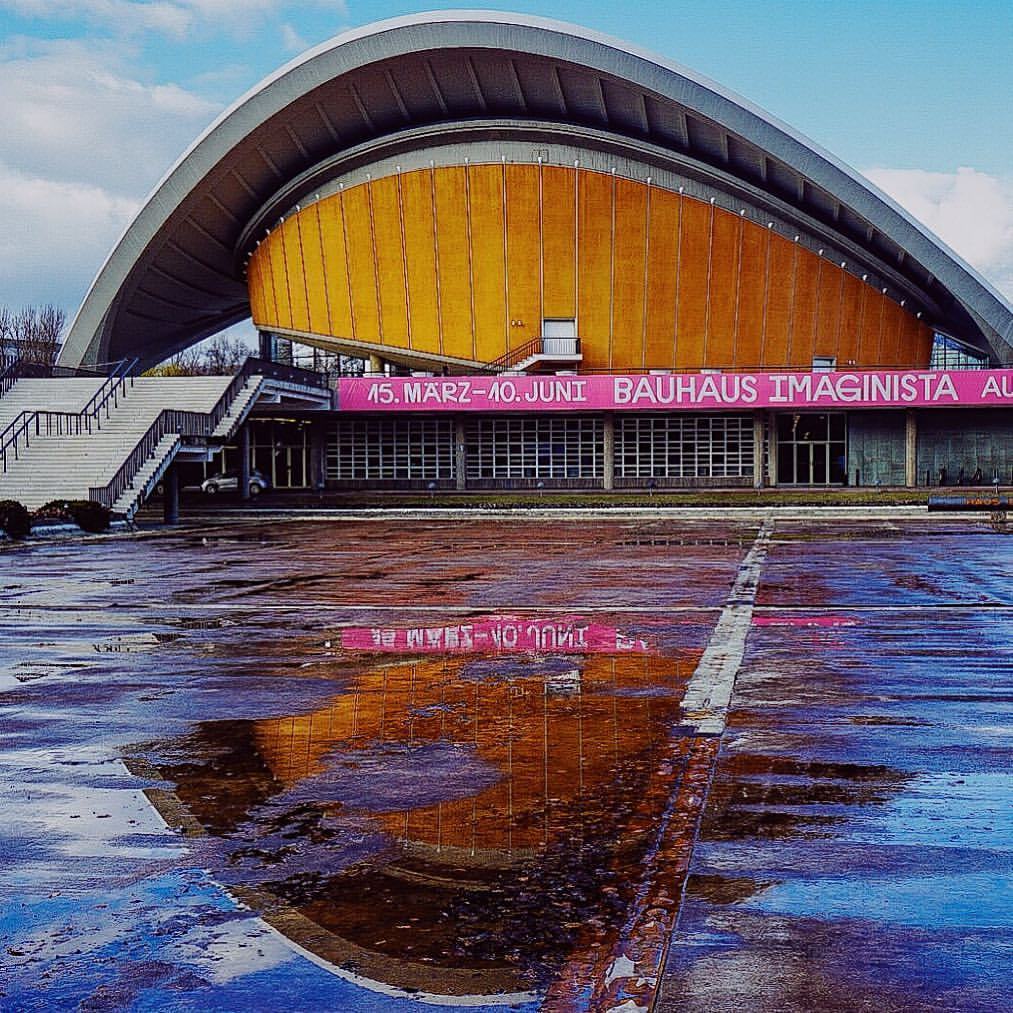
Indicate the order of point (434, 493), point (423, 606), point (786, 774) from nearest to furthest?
1. point (786, 774)
2. point (423, 606)
3. point (434, 493)

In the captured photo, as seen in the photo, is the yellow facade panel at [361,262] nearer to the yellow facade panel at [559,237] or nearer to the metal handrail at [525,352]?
the metal handrail at [525,352]

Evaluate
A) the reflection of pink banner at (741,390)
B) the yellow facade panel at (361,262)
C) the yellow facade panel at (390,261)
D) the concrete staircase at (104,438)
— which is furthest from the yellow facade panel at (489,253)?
the concrete staircase at (104,438)

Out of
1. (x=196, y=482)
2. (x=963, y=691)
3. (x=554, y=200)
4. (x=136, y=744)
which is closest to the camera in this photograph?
(x=136, y=744)

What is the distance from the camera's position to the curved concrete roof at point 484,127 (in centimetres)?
5166

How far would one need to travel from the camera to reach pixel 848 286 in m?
57.3

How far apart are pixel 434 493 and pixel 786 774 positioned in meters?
45.2

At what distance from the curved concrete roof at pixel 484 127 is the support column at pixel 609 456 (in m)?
12.4

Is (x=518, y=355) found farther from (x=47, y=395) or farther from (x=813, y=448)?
(x=47, y=395)

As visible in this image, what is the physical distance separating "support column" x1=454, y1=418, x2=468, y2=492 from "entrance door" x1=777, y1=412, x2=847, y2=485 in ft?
41.1

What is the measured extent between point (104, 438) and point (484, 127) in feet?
82.8

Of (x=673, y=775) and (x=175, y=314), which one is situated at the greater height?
(x=175, y=314)

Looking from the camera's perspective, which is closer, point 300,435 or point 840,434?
point 840,434

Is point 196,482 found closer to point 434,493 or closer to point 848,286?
point 434,493

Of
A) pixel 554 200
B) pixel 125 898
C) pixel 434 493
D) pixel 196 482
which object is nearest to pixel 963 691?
pixel 125 898
